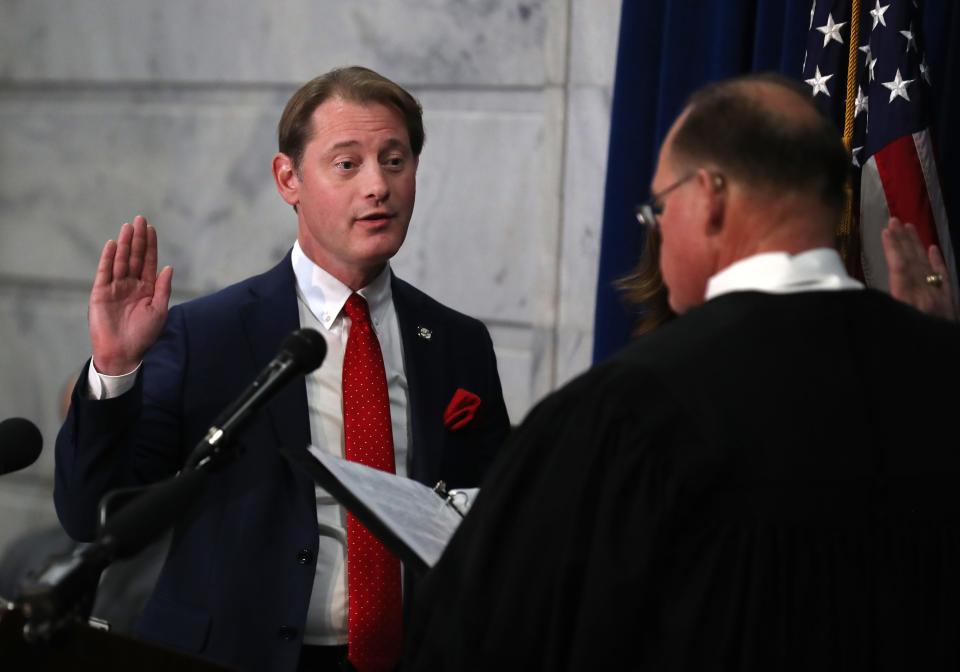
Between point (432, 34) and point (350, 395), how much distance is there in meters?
1.89

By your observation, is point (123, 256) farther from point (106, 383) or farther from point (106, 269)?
point (106, 383)

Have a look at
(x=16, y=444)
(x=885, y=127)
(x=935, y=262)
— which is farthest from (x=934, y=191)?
(x=16, y=444)

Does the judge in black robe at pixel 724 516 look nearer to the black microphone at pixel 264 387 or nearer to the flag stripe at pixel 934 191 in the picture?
the black microphone at pixel 264 387

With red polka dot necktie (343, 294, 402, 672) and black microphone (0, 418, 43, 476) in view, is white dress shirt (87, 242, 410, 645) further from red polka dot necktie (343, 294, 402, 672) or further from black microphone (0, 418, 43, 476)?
black microphone (0, 418, 43, 476)

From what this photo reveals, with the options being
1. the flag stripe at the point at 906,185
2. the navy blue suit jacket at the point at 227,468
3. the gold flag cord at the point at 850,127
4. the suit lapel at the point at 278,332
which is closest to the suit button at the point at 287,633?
the navy blue suit jacket at the point at 227,468

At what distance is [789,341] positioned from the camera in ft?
4.74

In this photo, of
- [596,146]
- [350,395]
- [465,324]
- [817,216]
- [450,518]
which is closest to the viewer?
[817,216]

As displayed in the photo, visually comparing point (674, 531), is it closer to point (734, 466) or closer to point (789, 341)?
point (734, 466)

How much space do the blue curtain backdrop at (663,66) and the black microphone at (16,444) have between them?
191 cm

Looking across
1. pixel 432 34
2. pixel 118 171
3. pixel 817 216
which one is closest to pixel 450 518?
pixel 817 216

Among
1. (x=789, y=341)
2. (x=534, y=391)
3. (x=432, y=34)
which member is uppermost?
(x=432, y=34)

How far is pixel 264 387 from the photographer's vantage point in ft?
5.07

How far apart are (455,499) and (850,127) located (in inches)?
55.7

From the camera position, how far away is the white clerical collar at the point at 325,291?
235 centimetres
